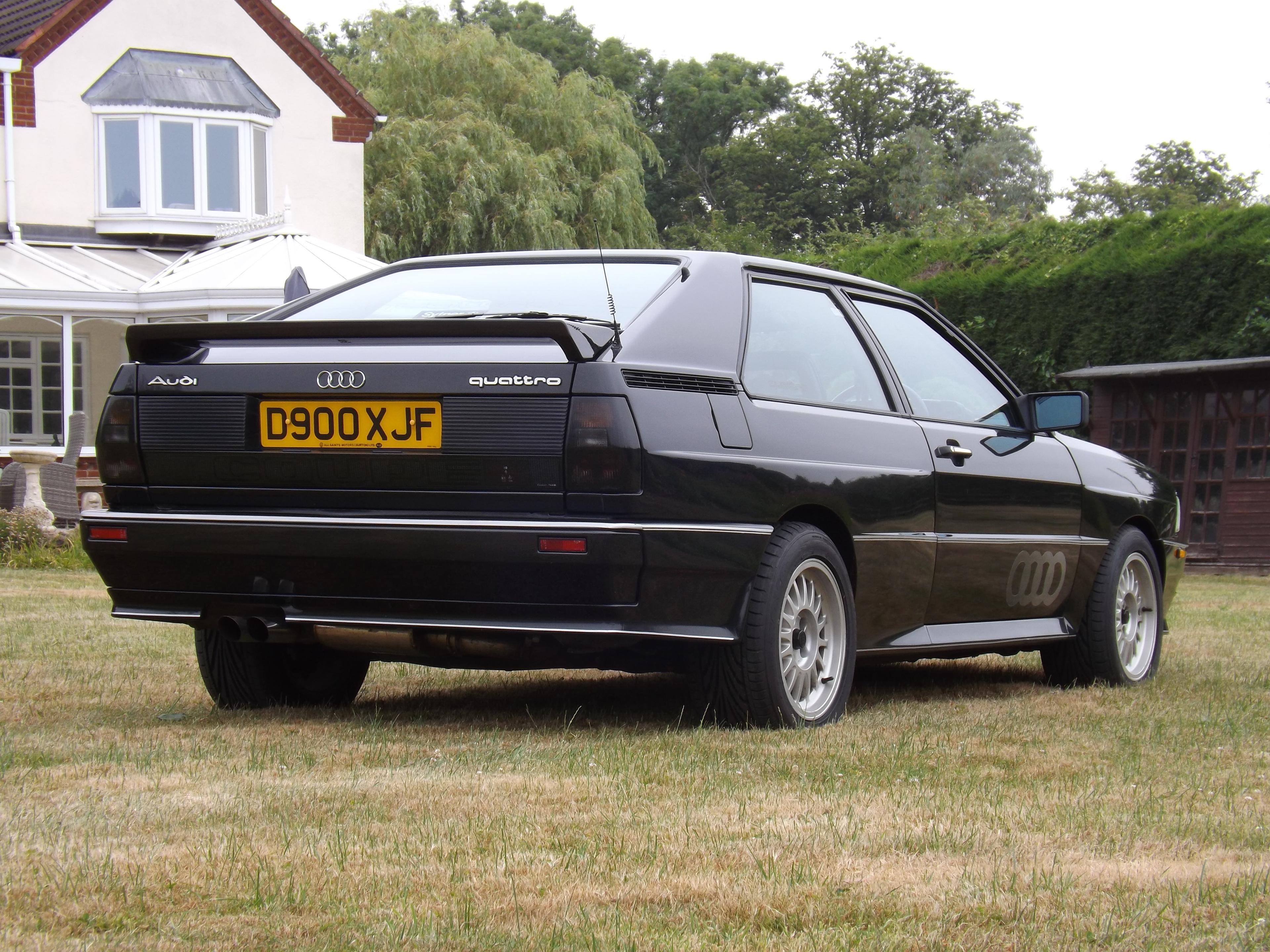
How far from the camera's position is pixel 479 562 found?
15.7 ft

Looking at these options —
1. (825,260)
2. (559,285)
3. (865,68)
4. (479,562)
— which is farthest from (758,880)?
(865,68)

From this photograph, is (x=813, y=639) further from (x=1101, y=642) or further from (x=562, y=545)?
(x=1101, y=642)

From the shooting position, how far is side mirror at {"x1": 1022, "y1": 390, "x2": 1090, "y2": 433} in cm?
685

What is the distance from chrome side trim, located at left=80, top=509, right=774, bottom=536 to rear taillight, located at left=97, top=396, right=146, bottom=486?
11 cm

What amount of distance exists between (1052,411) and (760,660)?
2347 mm

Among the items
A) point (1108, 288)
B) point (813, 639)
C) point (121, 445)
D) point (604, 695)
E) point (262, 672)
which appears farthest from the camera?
point (1108, 288)

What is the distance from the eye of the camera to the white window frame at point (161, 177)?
82.7 feet

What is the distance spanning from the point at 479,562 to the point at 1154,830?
6.44ft

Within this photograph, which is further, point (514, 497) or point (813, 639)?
point (813, 639)

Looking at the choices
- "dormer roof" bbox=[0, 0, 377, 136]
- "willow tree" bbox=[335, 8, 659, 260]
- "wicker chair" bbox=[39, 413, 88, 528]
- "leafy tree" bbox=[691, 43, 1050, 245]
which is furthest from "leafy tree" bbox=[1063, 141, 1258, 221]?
"wicker chair" bbox=[39, 413, 88, 528]

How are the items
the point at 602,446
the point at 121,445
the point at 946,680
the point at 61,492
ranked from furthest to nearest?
the point at 61,492
the point at 946,680
the point at 121,445
the point at 602,446

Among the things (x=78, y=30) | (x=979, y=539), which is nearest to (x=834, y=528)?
(x=979, y=539)

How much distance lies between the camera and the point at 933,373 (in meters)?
6.53

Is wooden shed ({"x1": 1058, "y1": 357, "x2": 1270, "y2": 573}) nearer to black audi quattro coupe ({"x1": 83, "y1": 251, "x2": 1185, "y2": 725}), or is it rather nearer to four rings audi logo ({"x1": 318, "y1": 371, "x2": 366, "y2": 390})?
black audi quattro coupe ({"x1": 83, "y1": 251, "x2": 1185, "y2": 725})
